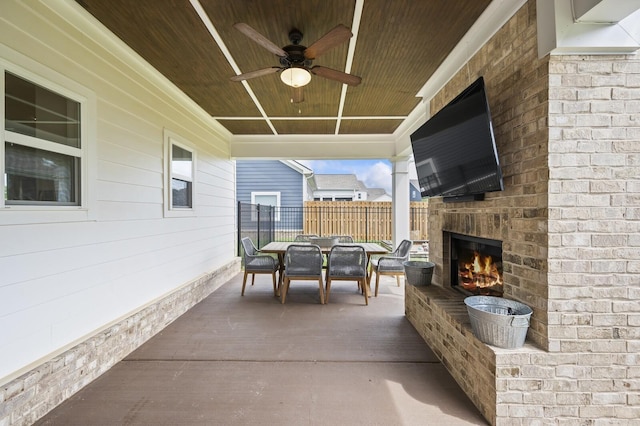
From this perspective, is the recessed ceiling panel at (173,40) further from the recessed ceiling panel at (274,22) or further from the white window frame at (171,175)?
the white window frame at (171,175)

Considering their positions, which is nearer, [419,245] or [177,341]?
[177,341]

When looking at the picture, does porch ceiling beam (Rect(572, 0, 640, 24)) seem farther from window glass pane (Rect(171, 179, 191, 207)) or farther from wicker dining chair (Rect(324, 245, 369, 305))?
window glass pane (Rect(171, 179, 191, 207))

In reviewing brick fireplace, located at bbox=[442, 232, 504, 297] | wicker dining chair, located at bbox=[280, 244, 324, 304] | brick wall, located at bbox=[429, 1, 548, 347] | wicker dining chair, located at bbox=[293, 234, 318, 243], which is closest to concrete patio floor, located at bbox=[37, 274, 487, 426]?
wicker dining chair, located at bbox=[280, 244, 324, 304]

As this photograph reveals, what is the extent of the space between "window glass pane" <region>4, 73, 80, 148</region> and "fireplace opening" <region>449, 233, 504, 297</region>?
3389mm

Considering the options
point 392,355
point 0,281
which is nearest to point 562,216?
point 392,355

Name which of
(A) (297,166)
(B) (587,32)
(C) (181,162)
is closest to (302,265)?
(C) (181,162)

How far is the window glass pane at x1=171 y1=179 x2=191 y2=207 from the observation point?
12.4 ft

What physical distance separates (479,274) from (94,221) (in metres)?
3.42

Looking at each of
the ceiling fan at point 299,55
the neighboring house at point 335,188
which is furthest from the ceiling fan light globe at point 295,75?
the neighboring house at point 335,188

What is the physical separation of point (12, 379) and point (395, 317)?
3.39 metres

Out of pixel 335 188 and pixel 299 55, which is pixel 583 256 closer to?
Answer: pixel 299 55

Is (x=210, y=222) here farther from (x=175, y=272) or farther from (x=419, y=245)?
(x=419, y=245)

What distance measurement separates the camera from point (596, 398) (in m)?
1.73

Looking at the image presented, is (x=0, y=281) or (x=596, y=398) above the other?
(x=0, y=281)
